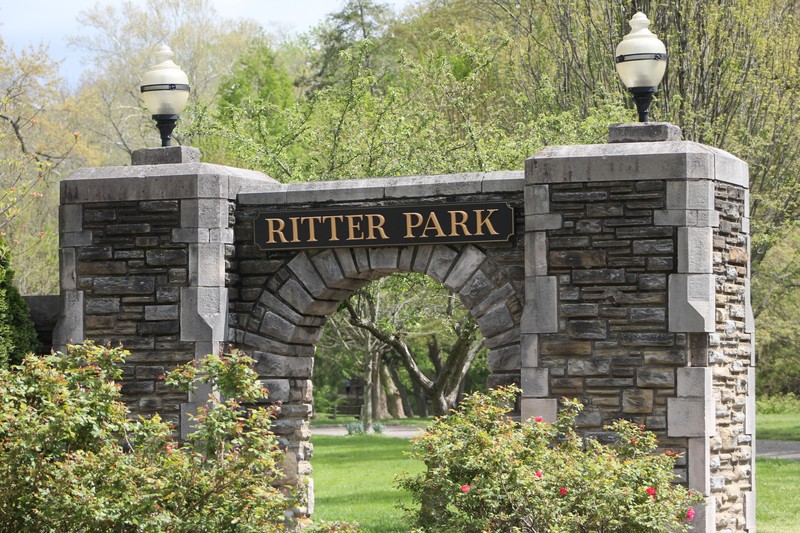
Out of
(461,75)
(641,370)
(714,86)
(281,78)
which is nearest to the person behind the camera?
(641,370)

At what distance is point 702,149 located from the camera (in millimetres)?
8727

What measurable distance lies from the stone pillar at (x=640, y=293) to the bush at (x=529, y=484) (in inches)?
24.4

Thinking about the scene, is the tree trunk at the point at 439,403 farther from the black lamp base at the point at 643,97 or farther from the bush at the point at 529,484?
the bush at the point at 529,484

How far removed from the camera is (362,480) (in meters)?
17.6

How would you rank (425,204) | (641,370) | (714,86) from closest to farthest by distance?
(641,370), (425,204), (714,86)

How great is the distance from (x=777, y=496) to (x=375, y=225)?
857cm

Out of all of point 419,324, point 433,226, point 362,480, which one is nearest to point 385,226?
point 433,226

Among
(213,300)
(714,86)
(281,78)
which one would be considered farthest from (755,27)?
(281,78)

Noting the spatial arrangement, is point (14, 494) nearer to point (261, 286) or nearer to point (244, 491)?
point (244, 491)

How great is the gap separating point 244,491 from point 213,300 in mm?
2715

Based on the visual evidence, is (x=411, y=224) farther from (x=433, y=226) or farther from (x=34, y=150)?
(x=34, y=150)

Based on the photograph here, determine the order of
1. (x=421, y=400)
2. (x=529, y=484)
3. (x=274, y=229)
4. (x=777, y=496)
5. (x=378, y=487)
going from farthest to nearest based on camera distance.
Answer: (x=421, y=400) < (x=378, y=487) < (x=777, y=496) < (x=274, y=229) < (x=529, y=484)

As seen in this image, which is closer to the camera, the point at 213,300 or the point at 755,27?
the point at 213,300

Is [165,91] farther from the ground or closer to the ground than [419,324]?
farther from the ground
